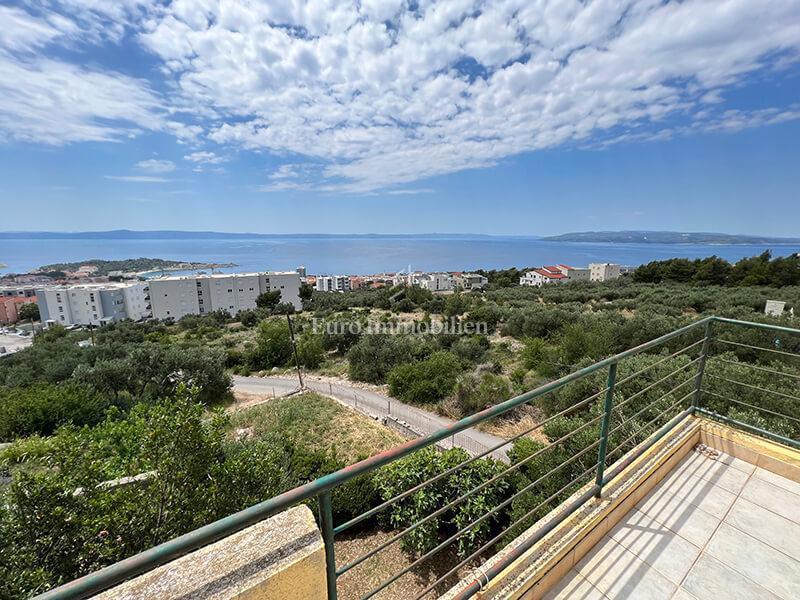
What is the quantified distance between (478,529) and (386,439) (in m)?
5.67

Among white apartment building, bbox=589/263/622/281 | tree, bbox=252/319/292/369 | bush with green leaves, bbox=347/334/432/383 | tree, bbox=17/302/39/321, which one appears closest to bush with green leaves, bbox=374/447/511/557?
bush with green leaves, bbox=347/334/432/383

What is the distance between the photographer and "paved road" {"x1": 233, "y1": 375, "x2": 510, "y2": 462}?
10477mm

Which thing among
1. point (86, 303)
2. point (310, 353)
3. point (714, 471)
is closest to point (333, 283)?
point (86, 303)

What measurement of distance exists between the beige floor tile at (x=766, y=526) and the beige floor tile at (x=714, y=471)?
178 mm

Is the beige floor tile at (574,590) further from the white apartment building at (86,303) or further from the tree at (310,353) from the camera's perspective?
the white apartment building at (86,303)

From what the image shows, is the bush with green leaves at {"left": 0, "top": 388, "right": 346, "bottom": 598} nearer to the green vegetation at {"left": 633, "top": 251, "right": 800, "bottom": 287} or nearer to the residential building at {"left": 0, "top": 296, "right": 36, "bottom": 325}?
the green vegetation at {"left": 633, "top": 251, "right": 800, "bottom": 287}

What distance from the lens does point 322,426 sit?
11.9 m

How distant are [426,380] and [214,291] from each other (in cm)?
4890

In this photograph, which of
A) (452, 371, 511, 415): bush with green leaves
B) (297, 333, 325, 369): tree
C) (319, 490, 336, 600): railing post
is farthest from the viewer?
(297, 333, 325, 369): tree

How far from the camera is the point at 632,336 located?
39.0 feet

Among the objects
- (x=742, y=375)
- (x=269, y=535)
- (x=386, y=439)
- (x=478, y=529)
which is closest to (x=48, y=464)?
(x=269, y=535)

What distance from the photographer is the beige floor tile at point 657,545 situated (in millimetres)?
1922

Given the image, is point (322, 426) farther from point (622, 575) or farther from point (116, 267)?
point (116, 267)

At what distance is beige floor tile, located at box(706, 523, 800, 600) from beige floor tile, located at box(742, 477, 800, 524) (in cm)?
43
